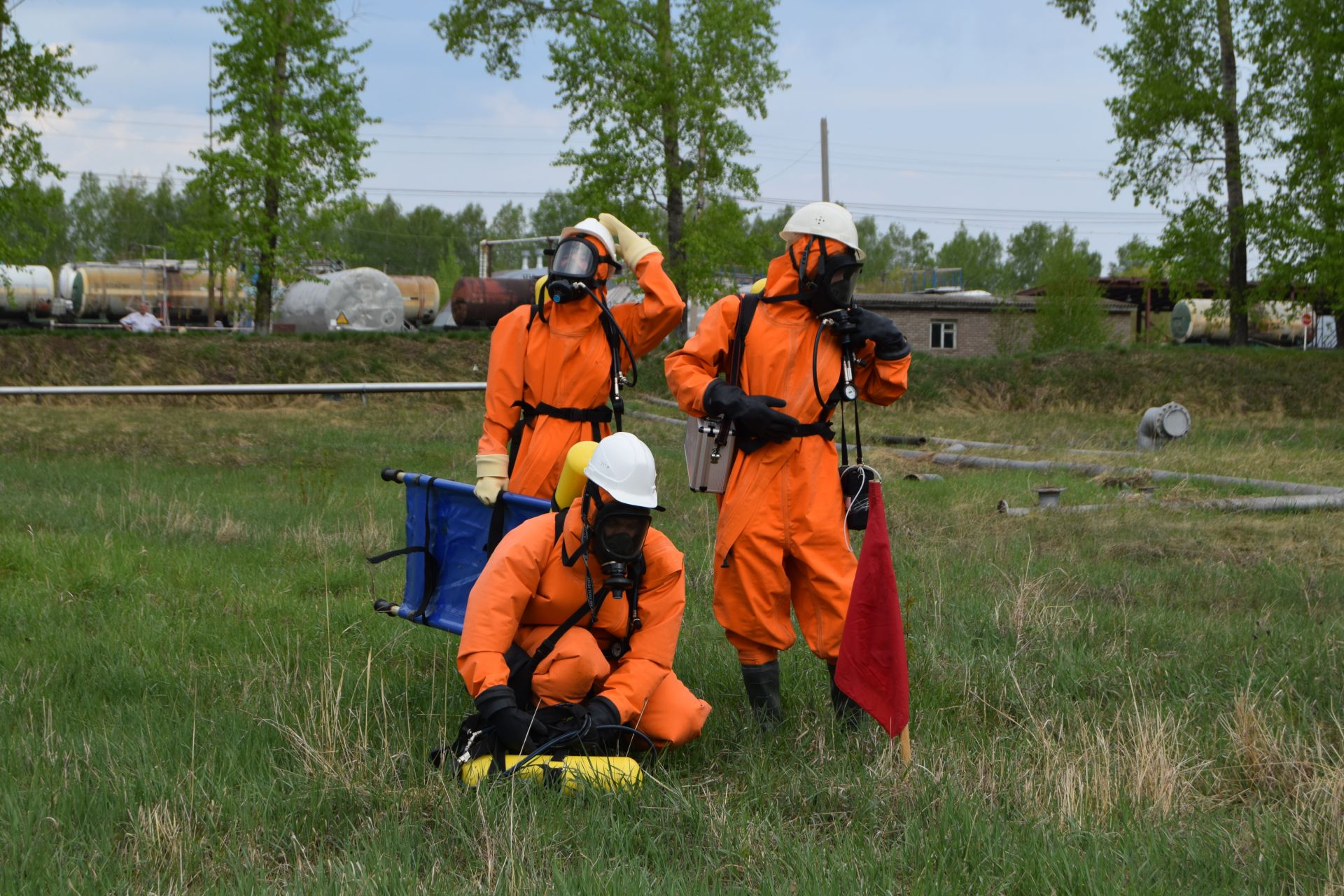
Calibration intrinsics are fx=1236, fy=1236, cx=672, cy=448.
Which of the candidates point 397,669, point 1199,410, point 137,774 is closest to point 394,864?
point 137,774

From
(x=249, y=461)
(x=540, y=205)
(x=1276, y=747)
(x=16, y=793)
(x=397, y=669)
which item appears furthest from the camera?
(x=540, y=205)

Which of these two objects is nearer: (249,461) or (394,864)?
(394,864)

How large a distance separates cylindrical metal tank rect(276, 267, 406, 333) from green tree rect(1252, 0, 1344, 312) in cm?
2419

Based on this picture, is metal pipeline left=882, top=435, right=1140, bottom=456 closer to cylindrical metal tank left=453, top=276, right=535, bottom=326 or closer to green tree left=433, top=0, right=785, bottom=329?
green tree left=433, top=0, right=785, bottom=329

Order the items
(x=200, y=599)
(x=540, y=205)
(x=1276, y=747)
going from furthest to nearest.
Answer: (x=540, y=205)
(x=200, y=599)
(x=1276, y=747)

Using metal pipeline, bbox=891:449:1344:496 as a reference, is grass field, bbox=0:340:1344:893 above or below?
below

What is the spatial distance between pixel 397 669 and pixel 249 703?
34.7 inches

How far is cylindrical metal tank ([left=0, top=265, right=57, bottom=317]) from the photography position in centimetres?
4203

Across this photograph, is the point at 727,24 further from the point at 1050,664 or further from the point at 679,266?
the point at 1050,664

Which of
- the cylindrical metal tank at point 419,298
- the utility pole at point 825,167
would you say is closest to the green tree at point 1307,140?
the utility pole at point 825,167

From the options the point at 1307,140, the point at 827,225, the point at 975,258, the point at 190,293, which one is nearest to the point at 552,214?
the point at 975,258

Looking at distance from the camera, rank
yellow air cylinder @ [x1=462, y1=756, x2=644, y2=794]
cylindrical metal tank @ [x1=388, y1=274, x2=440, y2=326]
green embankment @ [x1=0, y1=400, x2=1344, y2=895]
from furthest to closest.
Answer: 1. cylindrical metal tank @ [x1=388, y1=274, x2=440, y2=326]
2. yellow air cylinder @ [x1=462, y1=756, x2=644, y2=794]
3. green embankment @ [x1=0, y1=400, x2=1344, y2=895]

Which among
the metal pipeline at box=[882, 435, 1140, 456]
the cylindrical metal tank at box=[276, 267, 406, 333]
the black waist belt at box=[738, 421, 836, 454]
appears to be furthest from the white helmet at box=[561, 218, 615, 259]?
the cylindrical metal tank at box=[276, 267, 406, 333]

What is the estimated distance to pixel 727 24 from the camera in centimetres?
2906
